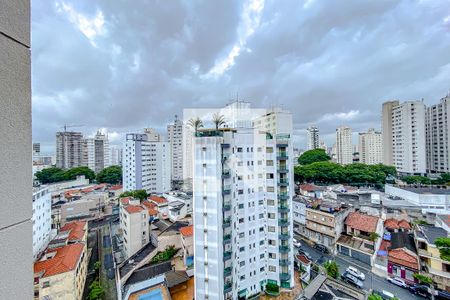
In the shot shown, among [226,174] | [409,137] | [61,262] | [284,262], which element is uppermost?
[409,137]

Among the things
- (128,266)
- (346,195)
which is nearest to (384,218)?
(346,195)

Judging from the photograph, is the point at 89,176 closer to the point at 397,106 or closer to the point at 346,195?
the point at 346,195

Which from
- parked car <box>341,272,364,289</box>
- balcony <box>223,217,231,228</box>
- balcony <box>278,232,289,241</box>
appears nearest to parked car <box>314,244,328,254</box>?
parked car <box>341,272,364,289</box>

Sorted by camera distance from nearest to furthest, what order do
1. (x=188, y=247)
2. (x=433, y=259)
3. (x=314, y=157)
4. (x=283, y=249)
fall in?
(x=433, y=259) < (x=283, y=249) < (x=188, y=247) < (x=314, y=157)

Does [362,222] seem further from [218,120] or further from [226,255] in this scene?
[218,120]

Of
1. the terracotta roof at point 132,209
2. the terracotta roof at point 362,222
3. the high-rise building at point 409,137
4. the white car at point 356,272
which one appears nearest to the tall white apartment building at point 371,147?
the high-rise building at point 409,137

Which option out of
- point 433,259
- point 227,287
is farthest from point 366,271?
Answer: point 227,287

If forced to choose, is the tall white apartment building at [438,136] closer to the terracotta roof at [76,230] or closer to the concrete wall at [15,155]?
the concrete wall at [15,155]
